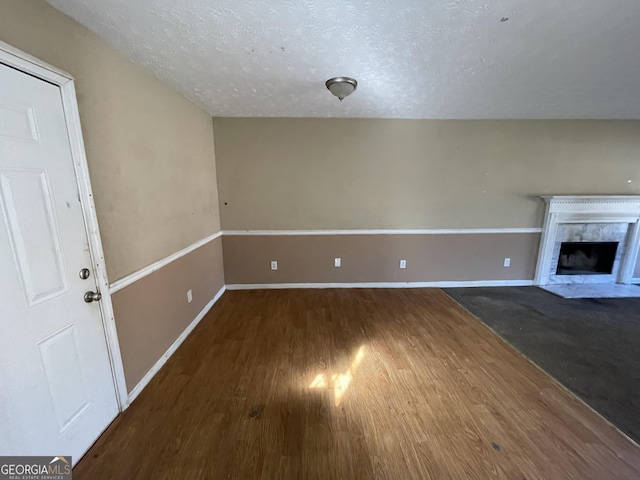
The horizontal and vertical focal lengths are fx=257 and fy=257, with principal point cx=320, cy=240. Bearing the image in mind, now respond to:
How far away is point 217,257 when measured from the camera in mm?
3488

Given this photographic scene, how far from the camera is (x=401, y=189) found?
11.9 ft

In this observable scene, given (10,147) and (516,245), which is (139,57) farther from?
(516,245)

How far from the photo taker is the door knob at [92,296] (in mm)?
1432

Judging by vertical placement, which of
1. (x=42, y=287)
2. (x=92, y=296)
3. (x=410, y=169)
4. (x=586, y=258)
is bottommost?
(x=586, y=258)

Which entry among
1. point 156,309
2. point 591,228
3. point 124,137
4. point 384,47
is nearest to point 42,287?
point 156,309

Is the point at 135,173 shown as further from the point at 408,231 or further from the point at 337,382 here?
the point at 408,231

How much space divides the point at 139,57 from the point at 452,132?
3495 millimetres

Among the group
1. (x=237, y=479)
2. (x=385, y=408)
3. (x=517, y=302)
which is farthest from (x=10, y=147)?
(x=517, y=302)

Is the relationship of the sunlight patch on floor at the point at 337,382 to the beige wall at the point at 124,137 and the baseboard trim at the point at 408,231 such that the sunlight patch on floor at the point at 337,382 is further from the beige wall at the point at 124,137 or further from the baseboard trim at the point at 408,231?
the baseboard trim at the point at 408,231

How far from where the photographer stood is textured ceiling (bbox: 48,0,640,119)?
1.32 m

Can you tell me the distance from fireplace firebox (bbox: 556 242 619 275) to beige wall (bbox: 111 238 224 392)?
502 cm

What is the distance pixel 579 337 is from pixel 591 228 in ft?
6.88

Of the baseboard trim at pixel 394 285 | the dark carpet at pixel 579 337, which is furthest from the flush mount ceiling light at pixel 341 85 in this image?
the dark carpet at pixel 579 337

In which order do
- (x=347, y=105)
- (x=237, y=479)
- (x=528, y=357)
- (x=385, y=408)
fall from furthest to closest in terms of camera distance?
(x=347, y=105) → (x=528, y=357) → (x=385, y=408) → (x=237, y=479)
